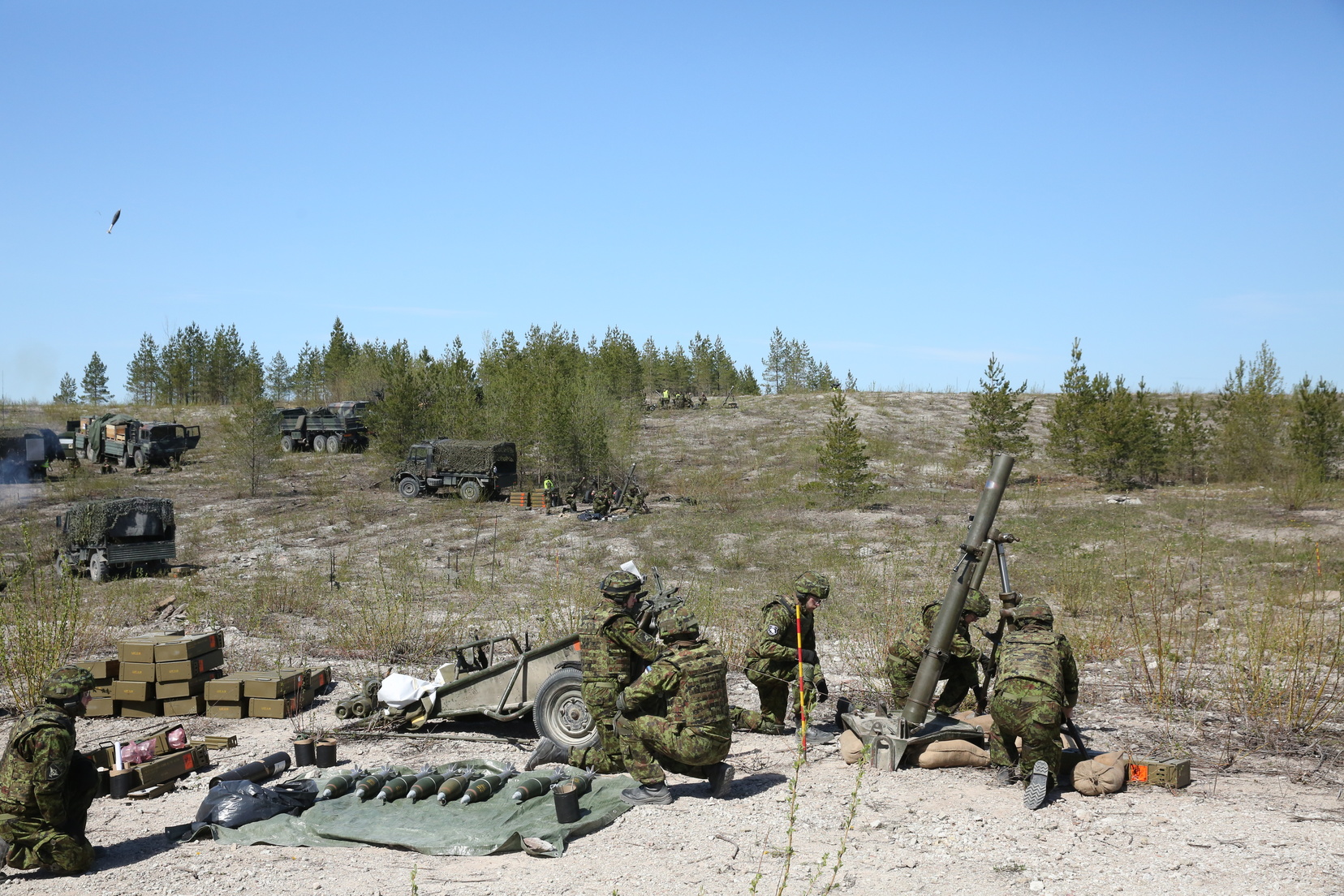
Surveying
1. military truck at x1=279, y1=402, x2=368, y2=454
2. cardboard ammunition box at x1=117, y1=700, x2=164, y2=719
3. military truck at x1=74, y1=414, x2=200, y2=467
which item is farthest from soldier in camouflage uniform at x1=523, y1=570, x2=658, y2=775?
military truck at x1=279, y1=402, x2=368, y2=454

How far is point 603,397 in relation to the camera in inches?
1348

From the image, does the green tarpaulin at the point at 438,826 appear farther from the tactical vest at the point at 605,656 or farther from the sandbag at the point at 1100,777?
the sandbag at the point at 1100,777

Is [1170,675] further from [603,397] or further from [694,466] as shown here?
[694,466]

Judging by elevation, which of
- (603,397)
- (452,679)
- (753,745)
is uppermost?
(603,397)

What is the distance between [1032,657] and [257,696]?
6.97 metres

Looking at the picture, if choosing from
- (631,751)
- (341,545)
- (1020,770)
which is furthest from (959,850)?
(341,545)

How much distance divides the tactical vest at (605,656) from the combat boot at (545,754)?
800 millimetres

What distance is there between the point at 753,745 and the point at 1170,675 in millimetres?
4572

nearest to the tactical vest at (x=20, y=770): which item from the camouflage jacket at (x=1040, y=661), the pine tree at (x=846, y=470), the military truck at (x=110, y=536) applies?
the camouflage jacket at (x=1040, y=661)

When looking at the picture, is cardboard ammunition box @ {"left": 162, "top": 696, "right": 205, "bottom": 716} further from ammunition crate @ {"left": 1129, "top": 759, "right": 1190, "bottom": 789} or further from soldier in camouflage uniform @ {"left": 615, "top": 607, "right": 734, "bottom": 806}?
ammunition crate @ {"left": 1129, "top": 759, "right": 1190, "bottom": 789}

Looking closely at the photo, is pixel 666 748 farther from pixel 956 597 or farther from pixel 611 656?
pixel 956 597

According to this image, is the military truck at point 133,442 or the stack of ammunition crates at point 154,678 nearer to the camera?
the stack of ammunition crates at point 154,678

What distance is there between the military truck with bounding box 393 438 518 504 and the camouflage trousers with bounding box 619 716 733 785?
24054 mm

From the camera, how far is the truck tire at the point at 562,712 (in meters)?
7.25
